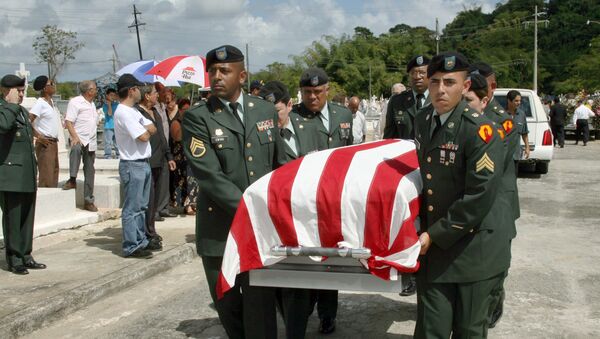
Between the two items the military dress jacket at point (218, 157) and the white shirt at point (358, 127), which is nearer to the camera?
the military dress jacket at point (218, 157)

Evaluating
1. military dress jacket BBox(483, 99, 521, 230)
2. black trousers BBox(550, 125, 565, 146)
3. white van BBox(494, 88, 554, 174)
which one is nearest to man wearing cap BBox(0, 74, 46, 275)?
military dress jacket BBox(483, 99, 521, 230)

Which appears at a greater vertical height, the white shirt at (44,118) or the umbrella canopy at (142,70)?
the umbrella canopy at (142,70)

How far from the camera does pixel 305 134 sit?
4.66m

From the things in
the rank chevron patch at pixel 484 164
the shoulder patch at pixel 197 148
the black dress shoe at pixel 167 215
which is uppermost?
the shoulder patch at pixel 197 148

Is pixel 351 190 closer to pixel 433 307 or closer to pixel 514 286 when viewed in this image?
pixel 433 307

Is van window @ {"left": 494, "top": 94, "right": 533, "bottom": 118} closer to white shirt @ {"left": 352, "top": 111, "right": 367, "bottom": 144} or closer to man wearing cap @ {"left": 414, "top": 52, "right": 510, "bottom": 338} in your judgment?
white shirt @ {"left": 352, "top": 111, "right": 367, "bottom": 144}

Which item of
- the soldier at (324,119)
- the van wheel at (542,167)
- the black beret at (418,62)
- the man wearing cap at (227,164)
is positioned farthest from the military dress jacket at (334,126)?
the van wheel at (542,167)

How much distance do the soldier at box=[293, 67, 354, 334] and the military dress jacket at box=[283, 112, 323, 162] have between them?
0.14 ft

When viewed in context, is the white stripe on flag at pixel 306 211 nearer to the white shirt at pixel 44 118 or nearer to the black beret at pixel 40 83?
the white shirt at pixel 44 118

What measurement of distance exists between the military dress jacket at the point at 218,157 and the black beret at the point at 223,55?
21cm

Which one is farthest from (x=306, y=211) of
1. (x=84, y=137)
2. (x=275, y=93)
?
(x=84, y=137)

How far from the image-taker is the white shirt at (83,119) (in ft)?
29.2

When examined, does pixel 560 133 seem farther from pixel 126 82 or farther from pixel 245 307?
pixel 245 307

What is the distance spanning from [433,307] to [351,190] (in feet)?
2.21
